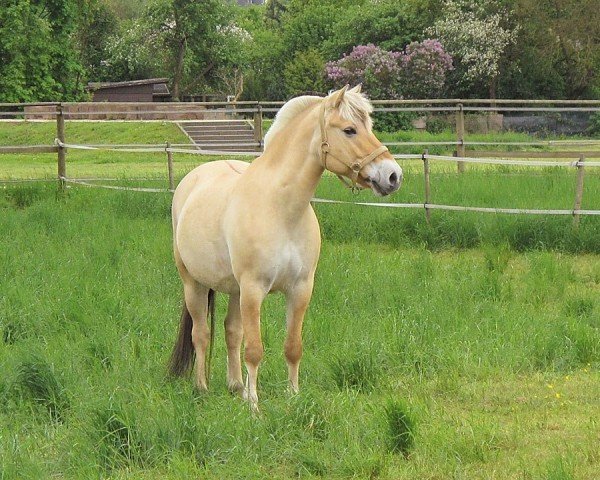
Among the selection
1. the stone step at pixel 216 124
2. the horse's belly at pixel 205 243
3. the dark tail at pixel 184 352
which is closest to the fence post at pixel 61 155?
the dark tail at pixel 184 352

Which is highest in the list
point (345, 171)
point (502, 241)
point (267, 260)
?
point (345, 171)

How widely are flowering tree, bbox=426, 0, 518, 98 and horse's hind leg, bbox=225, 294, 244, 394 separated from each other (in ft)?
107

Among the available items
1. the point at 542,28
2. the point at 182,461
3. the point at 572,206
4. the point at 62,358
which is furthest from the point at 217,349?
the point at 542,28

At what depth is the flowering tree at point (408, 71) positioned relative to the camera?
36.7 meters

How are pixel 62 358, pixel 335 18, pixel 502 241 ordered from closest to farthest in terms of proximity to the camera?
pixel 62 358 → pixel 502 241 → pixel 335 18

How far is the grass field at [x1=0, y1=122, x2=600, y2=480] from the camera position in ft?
15.9

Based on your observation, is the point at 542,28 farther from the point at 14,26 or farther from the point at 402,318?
the point at 402,318

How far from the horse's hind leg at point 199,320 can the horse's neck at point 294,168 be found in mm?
990

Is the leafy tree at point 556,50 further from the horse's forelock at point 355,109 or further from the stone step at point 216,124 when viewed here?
the horse's forelock at point 355,109

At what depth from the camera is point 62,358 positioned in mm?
6305

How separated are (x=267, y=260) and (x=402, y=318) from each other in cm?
216

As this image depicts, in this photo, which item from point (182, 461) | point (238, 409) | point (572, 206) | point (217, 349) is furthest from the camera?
point (572, 206)

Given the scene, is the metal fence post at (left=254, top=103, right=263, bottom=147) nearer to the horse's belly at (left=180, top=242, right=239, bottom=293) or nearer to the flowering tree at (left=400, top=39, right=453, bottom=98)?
the horse's belly at (left=180, top=242, right=239, bottom=293)

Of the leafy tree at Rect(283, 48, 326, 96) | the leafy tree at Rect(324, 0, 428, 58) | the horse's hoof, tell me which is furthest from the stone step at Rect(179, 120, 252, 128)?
the horse's hoof
